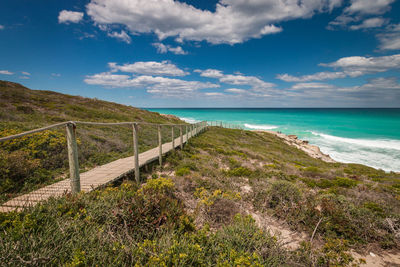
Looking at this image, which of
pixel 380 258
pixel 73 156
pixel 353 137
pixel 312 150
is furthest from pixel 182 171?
pixel 353 137

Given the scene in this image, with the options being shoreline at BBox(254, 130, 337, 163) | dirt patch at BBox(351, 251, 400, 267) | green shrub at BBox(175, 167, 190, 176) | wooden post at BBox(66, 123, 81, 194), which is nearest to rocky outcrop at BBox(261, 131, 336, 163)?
shoreline at BBox(254, 130, 337, 163)

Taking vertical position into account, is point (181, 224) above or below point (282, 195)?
above

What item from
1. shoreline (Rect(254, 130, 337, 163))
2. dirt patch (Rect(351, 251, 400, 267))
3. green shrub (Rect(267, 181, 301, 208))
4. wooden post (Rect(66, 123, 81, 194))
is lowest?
shoreline (Rect(254, 130, 337, 163))

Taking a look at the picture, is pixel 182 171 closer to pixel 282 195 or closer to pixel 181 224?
pixel 282 195

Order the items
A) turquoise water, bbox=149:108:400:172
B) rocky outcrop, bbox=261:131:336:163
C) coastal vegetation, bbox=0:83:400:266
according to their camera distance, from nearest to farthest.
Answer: coastal vegetation, bbox=0:83:400:266 < rocky outcrop, bbox=261:131:336:163 < turquoise water, bbox=149:108:400:172

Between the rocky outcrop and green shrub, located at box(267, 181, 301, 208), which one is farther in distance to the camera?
the rocky outcrop

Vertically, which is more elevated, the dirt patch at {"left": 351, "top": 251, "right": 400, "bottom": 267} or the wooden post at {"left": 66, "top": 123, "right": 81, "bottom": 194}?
the wooden post at {"left": 66, "top": 123, "right": 81, "bottom": 194}

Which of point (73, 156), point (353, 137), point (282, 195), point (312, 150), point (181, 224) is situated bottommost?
point (312, 150)

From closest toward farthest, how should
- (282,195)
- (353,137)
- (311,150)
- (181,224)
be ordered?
(181,224), (282,195), (311,150), (353,137)

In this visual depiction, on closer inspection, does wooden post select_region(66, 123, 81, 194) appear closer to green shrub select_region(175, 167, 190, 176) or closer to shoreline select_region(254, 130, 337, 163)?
green shrub select_region(175, 167, 190, 176)

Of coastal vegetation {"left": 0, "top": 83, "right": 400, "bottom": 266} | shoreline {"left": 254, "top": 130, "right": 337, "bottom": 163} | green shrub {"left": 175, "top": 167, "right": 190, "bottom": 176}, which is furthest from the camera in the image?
shoreline {"left": 254, "top": 130, "right": 337, "bottom": 163}

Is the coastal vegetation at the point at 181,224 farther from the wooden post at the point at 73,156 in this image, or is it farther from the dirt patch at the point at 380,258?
the wooden post at the point at 73,156

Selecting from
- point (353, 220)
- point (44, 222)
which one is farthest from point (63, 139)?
point (353, 220)

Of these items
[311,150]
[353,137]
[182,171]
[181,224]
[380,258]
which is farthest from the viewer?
[353,137]
